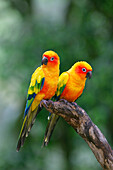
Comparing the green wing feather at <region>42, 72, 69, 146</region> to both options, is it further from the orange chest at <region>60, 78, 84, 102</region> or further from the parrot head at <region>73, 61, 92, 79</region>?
the parrot head at <region>73, 61, 92, 79</region>

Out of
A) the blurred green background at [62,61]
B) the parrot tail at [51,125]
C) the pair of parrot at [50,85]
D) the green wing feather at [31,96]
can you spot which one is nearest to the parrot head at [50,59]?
the pair of parrot at [50,85]

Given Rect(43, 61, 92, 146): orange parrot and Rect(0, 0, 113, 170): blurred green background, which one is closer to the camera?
Rect(43, 61, 92, 146): orange parrot

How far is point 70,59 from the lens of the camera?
28.4ft

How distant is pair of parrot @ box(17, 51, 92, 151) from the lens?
3969mm

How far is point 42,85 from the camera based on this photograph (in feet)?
13.3

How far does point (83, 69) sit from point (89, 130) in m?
0.86

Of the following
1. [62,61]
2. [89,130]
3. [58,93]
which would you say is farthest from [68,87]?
[62,61]

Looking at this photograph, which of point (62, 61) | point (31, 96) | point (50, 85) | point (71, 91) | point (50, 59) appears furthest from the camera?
point (62, 61)

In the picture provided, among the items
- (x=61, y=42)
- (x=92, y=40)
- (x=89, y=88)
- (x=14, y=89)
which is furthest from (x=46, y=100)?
(x=14, y=89)

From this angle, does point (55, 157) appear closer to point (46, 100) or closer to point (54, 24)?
point (54, 24)

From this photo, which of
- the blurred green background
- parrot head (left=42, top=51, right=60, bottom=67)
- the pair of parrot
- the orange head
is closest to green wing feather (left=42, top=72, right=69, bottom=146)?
the pair of parrot

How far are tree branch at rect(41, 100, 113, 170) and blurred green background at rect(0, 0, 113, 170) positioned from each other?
159 inches

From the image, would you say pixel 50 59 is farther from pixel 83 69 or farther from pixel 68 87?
pixel 68 87

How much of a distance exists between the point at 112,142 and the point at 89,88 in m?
2.01
